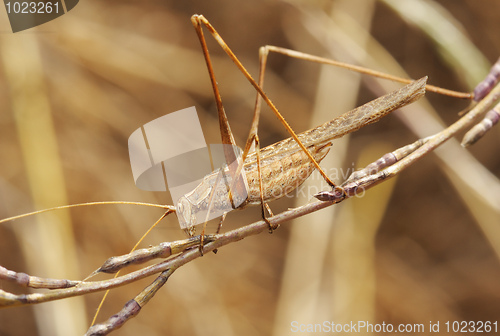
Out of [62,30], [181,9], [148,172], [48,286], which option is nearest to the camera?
[48,286]

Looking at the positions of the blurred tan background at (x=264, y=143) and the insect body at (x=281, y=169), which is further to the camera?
the blurred tan background at (x=264, y=143)

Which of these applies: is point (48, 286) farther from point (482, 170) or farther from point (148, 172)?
point (482, 170)

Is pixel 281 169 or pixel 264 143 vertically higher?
pixel 264 143

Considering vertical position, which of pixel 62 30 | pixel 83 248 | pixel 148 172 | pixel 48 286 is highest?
pixel 62 30

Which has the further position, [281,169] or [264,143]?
[264,143]

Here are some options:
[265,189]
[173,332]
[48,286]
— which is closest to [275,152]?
[265,189]

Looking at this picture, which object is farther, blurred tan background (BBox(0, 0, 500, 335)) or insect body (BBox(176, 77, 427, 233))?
blurred tan background (BBox(0, 0, 500, 335))

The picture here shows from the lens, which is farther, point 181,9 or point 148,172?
point 181,9

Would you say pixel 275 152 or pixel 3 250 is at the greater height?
pixel 3 250
